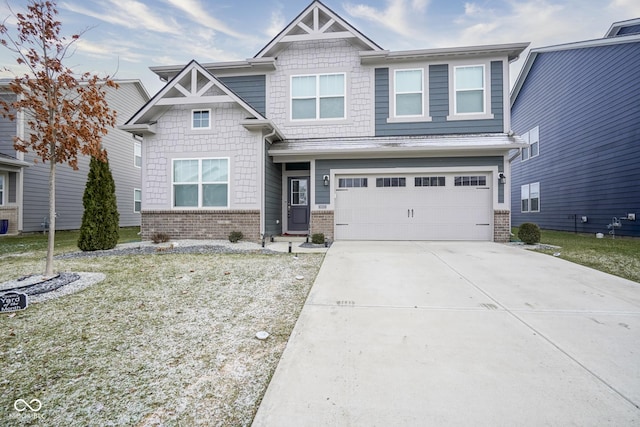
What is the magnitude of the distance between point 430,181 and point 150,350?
369 inches

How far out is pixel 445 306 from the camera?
3859 millimetres

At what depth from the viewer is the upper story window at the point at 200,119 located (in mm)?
9828

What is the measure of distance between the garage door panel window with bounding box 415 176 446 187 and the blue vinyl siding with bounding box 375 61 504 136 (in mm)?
1664

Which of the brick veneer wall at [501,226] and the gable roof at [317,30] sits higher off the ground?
the gable roof at [317,30]

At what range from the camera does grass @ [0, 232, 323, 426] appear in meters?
1.98

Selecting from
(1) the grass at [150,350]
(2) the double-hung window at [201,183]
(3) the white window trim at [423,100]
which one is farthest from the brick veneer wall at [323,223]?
(1) the grass at [150,350]

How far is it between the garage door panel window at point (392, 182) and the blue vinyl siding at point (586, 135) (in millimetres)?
8408

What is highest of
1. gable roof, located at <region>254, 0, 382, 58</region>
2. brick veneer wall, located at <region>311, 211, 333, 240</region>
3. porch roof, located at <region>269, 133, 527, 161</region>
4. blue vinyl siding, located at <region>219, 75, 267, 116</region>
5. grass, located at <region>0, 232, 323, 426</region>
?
gable roof, located at <region>254, 0, 382, 58</region>

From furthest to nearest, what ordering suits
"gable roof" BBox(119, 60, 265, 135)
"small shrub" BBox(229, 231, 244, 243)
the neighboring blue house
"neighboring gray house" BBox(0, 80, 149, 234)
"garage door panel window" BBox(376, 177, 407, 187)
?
"neighboring gray house" BBox(0, 80, 149, 234) < the neighboring blue house < "garage door panel window" BBox(376, 177, 407, 187) < "gable roof" BBox(119, 60, 265, 135) < "small shrub" BBox(229, 231, 244, 243)

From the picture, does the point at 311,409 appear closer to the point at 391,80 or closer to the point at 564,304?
the point at 564,304

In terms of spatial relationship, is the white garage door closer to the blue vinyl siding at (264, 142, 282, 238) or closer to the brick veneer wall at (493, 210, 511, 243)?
the brick veneer wall at (493, 210, 511, 243)

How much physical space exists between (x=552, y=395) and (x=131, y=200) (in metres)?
21.7

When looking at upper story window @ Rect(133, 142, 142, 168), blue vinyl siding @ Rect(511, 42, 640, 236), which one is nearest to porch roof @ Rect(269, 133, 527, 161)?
blue vinyl siding @ Rect(511, 42, 640, 236)

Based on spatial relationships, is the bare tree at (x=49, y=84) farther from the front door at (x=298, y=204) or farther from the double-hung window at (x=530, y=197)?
the double-hung window at (x=530, y=197)
